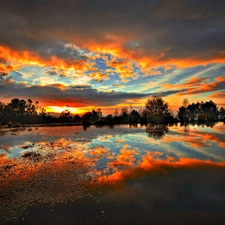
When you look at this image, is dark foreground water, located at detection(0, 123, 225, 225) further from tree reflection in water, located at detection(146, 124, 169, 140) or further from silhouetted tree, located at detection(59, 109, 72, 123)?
silhouetted tree, located at detection(59, 109, 72, 123)

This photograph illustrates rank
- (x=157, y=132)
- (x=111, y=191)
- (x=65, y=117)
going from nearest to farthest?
1. (x=111, y=191)
2. (x=157, y=132)
3. (x=65, y=117)

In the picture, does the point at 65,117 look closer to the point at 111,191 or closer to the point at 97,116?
the point at 97,116

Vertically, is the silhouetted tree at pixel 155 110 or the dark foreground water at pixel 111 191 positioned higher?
the silhouetted tree at pixel 155 110

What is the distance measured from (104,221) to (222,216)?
12.7ft

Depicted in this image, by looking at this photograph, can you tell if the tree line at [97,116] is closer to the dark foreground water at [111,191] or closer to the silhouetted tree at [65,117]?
the silhouetted tree at [65,117]

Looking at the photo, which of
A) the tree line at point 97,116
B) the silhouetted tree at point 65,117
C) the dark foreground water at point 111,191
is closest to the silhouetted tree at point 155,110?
the tree line at point 97,116

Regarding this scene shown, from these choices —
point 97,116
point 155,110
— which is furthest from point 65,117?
point 155,110

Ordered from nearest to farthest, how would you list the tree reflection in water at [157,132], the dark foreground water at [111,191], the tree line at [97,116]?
the dark foreground water at [111,191], the tree reflection in water at [157,132], the tree line at [97,116]

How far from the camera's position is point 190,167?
11359 millimetres

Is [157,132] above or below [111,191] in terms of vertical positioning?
above

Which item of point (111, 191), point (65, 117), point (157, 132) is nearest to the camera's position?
point (111, 191)

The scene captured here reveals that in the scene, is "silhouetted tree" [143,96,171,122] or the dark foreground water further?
"silhouetted tree" [143,96,171,122]

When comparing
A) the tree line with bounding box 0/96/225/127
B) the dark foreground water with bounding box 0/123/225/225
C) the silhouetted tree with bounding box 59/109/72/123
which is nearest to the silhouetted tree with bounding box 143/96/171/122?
the tree line with bounding box 0/96/225/127

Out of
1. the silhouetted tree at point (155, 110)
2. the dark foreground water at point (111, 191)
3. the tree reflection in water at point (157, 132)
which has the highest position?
the silhouetted tree at point (155, 110)
